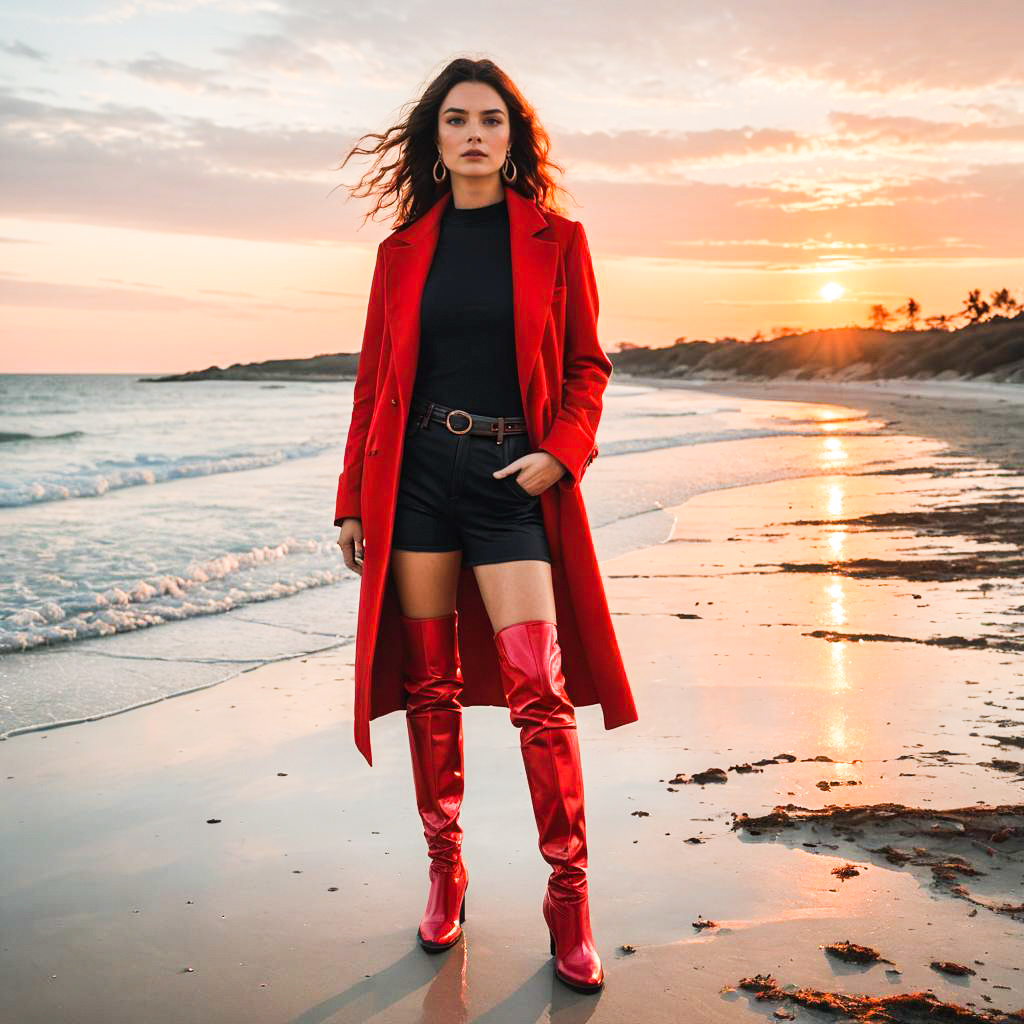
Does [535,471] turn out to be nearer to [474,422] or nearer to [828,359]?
[474,422]

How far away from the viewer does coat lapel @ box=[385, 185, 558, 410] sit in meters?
2.43

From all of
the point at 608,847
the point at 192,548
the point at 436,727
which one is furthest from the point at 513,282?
the point at 192,548

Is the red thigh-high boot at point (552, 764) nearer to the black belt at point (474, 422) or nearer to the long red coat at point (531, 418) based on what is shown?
the long red coat at point (531, 418)

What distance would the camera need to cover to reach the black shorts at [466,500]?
2.44 m

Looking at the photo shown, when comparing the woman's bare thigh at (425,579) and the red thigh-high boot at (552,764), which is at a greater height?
the woman's bare thigh at (425,579)

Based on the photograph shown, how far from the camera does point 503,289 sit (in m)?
2.46

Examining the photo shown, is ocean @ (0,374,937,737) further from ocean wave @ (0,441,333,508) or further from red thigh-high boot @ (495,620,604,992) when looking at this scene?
red thigh-high boot @ (495,620,604,992)

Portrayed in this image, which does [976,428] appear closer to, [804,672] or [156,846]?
[804,672]

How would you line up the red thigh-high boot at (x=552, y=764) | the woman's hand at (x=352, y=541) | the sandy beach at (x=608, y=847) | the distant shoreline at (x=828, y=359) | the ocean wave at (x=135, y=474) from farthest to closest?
the distant shoreline at (x=828, y=359)
the ocean wave at (x=135, y=474)
the woman's hand at (x=352, y=541)
the red thigh-high boot at (x=552, y=764)
the sandy beach at (x=608, y=847)

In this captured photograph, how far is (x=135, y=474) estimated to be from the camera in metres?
15.3

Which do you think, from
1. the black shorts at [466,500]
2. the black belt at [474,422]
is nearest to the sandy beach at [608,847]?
the black shorts at [466,500]

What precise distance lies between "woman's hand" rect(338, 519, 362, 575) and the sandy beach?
0.77 meters

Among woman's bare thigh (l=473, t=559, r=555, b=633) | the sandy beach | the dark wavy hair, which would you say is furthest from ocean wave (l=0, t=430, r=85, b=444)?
woman's bare thigh (l=473, t=559, r=555, b=633)

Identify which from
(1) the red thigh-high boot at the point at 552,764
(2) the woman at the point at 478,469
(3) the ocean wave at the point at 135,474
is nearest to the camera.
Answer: (1) the red thigh-high boot at the point at 552,764
